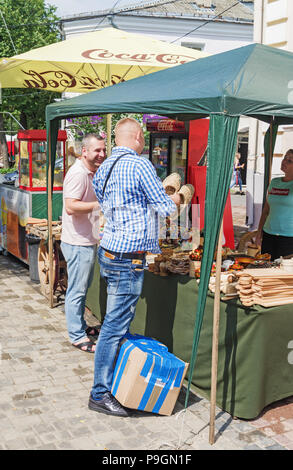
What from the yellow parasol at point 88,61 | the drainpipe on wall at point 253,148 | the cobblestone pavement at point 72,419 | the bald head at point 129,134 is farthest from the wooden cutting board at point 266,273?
the drainpipe on wall at point 253,148

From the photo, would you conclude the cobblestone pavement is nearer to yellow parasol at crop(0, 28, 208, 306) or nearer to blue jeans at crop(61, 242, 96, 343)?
blue jeans at crop(61, 242, 96, 343)

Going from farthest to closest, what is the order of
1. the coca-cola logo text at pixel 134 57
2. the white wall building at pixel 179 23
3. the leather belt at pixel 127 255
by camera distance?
the white wall building at pixel 179 23
the coca-cola logo text at pixel 134 57
the leather belt at pixel 127 255

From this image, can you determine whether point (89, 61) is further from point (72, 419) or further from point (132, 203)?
point (72, 419)

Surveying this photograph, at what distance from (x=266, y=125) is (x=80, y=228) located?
748cm

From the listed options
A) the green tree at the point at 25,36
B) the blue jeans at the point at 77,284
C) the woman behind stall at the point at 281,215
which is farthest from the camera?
the green tree at the point at 25,36

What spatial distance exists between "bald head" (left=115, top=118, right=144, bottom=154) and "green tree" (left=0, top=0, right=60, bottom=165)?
2676 centimetres

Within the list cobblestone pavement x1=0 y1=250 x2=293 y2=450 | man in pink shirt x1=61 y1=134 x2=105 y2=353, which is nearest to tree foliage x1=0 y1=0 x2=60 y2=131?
man in pink shirt x1=61 y1=134 x2=105 y2=353

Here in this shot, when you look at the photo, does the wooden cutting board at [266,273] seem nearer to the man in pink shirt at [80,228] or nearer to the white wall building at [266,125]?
the man in pink shirt at [80,228]

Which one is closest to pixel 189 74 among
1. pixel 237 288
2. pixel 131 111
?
pixel 131 111

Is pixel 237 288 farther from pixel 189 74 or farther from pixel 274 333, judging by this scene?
pixel 189 74

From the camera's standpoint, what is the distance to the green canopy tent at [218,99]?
10.8ft

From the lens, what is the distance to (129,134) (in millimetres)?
3729

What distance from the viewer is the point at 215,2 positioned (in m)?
27.3

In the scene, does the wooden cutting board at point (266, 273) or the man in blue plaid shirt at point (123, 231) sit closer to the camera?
the man in blue plaid shirt at point (123, 231)
